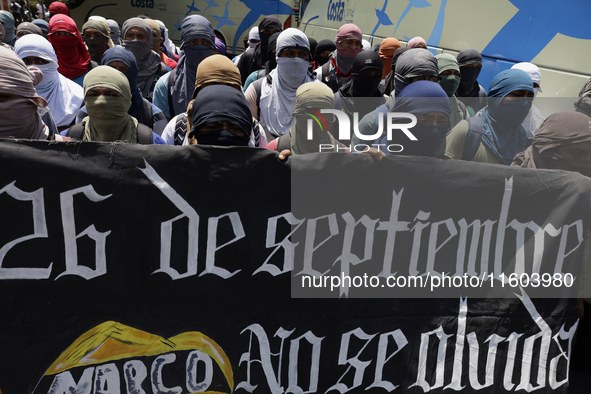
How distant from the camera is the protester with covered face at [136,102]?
3.20 m

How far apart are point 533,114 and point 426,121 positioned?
176cm

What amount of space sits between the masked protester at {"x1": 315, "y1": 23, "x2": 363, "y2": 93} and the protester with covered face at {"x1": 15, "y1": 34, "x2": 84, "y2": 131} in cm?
244

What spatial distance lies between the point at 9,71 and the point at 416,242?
1.96 metres

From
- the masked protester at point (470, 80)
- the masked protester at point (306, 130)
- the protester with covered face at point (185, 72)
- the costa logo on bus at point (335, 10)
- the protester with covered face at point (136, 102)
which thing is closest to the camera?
the masked protester at point (306, 130)

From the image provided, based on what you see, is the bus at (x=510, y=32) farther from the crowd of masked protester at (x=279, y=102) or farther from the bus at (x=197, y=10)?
the bus at (x=197, y=10)

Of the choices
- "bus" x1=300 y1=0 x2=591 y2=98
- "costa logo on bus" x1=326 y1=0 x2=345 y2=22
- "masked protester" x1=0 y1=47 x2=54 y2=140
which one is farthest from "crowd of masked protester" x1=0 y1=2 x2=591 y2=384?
"costa logo on bus" x1=326 y1=0 x2=345 y2=22

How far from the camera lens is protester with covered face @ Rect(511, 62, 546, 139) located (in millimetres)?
3504

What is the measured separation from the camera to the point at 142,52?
4695 millimetres

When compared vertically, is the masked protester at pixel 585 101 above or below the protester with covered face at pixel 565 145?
above

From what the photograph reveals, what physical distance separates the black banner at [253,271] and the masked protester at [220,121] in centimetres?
31

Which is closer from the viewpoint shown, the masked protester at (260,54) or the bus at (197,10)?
the masked protester at (260,54)

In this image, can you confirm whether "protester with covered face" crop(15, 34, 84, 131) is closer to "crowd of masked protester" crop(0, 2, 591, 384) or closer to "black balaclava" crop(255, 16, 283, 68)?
"crowd of masked protester" crop(0, 2, 591, 384)

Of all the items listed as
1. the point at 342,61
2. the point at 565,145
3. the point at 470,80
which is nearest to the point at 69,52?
the point at 342,61

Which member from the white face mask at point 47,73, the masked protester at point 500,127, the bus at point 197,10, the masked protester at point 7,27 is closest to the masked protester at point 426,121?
the masked protester at point 500,127
